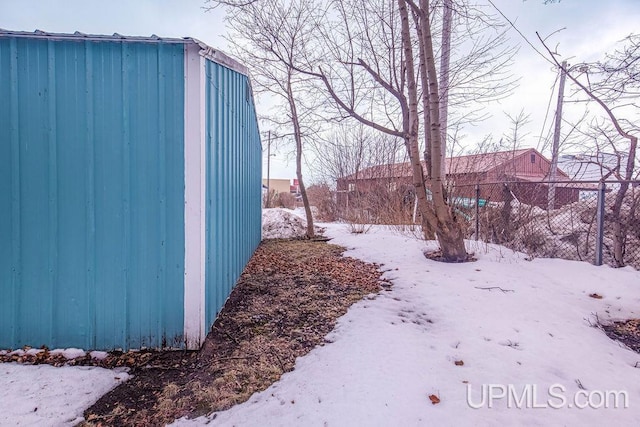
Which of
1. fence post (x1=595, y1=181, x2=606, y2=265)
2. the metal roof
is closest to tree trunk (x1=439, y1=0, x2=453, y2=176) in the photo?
fence post (x1=595, y1=181, x2=606, y2=265)

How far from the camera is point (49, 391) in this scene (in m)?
1.82

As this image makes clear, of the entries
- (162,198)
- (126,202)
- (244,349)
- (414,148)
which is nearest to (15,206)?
(126,202)

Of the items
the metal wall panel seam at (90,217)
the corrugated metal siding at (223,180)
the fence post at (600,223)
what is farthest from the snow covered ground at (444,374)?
the corrugated metal siding at (223,180)

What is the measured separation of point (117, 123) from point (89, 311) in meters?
1.44

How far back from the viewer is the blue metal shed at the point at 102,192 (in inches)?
91.7

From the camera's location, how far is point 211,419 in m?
1.62

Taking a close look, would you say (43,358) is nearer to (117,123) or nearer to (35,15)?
(117,123)

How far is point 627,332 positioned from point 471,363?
5.74 ft

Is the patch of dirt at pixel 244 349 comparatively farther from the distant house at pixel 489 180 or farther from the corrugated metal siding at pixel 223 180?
the distant house at pixel 489 180

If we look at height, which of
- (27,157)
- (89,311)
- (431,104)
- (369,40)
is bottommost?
(89,311)

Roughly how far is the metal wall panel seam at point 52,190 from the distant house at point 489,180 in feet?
18.5

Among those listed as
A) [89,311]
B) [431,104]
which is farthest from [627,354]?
[89,311]

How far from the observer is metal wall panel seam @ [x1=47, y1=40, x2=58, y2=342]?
2.33m

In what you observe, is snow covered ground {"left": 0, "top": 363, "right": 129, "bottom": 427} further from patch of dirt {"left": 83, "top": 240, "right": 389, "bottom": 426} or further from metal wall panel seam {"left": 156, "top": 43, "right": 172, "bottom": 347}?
metal wall panel seam {"left": 156, "top": 43, "right": 172, "bottom": 347}
